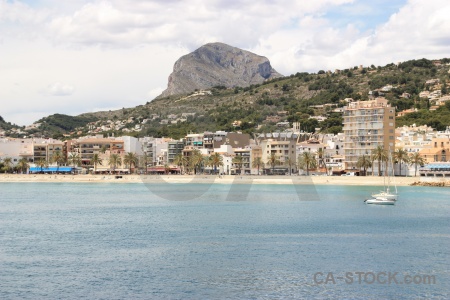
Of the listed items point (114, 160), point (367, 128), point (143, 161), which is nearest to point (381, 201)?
point (367, 128)

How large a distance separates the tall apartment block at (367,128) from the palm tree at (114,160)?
55969 millimetres

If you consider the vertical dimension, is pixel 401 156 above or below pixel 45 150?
below

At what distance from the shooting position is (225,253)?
39.3m

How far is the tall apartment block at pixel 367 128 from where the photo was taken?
127 meters

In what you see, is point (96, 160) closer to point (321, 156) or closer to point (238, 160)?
point (238, 160)

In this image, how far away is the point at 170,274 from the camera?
33.4m

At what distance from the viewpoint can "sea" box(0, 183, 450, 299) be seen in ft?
98.9

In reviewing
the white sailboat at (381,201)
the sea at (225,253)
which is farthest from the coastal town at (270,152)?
the sea at (225,253)

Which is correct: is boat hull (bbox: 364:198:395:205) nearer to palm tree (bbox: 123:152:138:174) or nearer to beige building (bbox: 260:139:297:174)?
beige building (bbox: 260:139:297:174)

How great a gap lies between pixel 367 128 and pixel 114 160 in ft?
201

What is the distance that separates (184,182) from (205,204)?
59740mm

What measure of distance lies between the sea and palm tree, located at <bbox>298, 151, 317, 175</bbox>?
64.2m

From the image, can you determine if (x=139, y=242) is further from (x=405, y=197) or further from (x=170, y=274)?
(x=405, y=197)

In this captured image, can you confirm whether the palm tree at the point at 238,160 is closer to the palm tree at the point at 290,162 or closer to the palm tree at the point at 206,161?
the palm tree at the point at 206,161
